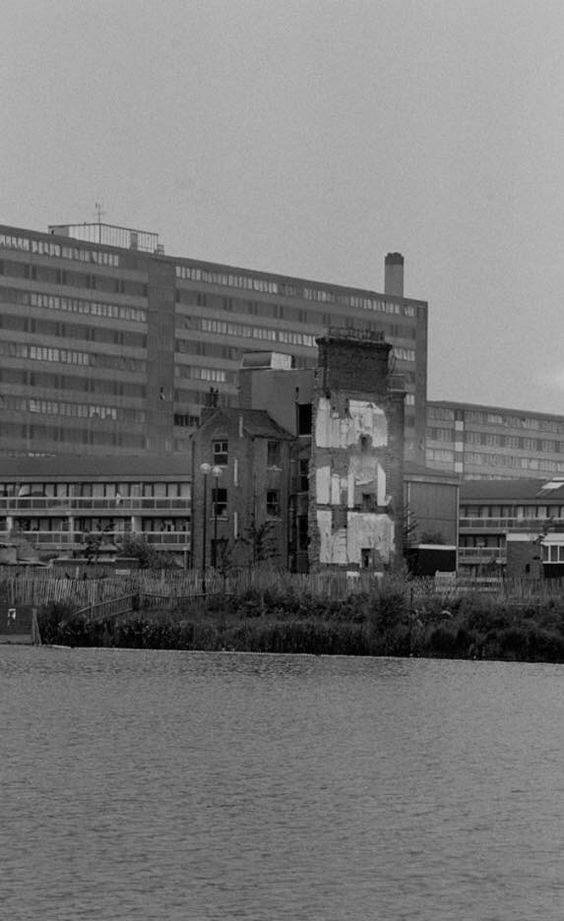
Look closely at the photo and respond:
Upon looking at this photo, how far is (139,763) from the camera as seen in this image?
51.5m

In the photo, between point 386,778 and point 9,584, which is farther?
point 9,584

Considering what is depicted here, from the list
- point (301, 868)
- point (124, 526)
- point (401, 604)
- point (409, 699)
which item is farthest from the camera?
point (124, 526)

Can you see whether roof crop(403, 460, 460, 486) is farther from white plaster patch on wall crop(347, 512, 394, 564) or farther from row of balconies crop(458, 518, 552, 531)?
white plaster patch on wall crop(347, 512, 394, 564)

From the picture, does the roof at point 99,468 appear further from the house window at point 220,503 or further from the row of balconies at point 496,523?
the house window at point 220,503

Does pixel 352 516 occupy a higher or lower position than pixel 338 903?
higher

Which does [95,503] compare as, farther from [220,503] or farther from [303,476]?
[303,476]

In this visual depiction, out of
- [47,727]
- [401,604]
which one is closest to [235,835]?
[47,727]

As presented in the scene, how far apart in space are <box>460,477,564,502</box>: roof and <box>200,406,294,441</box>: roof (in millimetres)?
46258

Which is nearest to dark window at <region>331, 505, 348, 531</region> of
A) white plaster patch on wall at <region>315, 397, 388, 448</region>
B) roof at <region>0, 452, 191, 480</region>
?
white plaster patch on wall at <region>315, 397, 388, 448</region>

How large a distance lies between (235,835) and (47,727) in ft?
67.8

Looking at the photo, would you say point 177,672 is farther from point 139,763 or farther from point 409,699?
point 139,763

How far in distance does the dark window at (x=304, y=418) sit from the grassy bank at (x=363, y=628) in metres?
35.2

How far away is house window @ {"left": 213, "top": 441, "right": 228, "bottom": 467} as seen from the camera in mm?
145750

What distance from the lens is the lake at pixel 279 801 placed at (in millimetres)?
33969
